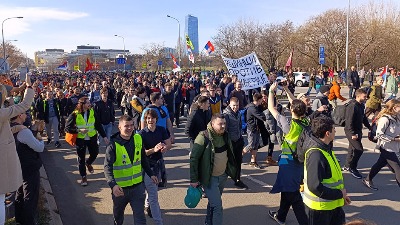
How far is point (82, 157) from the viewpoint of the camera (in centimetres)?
748

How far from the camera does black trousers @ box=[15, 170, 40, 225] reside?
498 cm

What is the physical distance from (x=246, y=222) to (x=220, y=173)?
116 cm

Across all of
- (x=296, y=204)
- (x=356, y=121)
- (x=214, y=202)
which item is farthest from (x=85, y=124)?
(x=356, y=121)

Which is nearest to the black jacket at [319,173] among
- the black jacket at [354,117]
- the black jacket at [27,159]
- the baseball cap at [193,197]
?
the baseball cap at [193,197]

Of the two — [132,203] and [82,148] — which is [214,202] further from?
[82,148]

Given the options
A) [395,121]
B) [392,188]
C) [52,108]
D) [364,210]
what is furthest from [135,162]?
[52,108]

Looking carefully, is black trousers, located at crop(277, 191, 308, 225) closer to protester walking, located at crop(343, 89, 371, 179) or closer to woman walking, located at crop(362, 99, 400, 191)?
woman walking, located at crop(362, 99, 400, 191)

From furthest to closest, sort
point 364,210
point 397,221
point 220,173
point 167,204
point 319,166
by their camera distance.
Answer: point 167,204 → point 364,210 → point 397,221 → point 220,173 → point 319,166

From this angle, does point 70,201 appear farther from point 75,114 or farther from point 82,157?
point 75,114

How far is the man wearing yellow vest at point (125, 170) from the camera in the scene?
4.46 metres

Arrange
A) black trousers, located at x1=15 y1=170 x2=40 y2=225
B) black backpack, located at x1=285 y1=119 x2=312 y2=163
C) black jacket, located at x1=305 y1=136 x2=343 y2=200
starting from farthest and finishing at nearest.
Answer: black trousers, located at x1=15 y1=170 x2=40 y2=225 < black backpack, located at x1=285 y1=119 x2=312 y2=163 < black jacket, located at x1=305 y1=136 x2=343 y2=200

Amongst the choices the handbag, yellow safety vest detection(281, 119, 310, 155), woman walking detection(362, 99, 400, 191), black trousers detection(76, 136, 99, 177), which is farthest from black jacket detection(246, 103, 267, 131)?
the handbag

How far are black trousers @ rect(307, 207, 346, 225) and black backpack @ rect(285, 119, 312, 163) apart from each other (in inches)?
32.1

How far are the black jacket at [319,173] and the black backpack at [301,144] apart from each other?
67 cm
